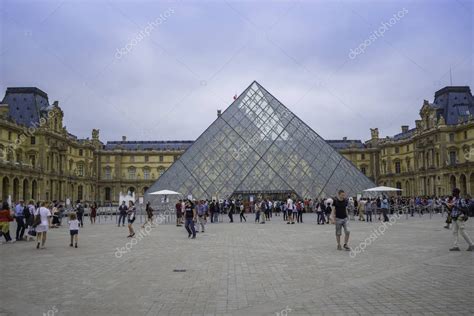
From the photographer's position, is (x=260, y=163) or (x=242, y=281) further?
(x=260, y=163)

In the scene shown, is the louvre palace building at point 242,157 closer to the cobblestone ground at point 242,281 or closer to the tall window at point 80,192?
the tall window at point 80,192

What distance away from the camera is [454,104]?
51125 mm

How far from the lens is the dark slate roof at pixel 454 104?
50.2 m

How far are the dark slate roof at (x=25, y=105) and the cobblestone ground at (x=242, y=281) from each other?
4495 centimetres

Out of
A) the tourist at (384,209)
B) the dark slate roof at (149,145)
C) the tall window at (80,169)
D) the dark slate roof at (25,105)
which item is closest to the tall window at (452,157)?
the tourist at (384,209)

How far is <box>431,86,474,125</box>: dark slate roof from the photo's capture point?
165 ft

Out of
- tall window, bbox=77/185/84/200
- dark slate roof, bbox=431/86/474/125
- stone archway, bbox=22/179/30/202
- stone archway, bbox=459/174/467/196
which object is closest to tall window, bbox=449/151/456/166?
stone archway, bbox=459/174/467/196

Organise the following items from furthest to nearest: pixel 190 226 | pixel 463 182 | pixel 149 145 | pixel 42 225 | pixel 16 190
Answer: pixel 149 145 < pixel 463 182 < pixel 16 190 < pixel 190 226 < pixel 42 225

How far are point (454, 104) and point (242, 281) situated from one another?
53.0 meters

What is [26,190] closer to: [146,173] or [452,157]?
[146,173]

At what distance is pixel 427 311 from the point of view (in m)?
4.22

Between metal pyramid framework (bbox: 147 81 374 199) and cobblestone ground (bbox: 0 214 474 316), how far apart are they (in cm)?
1508

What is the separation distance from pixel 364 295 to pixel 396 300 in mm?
371

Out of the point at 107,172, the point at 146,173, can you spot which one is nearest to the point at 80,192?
the point at 107,172
